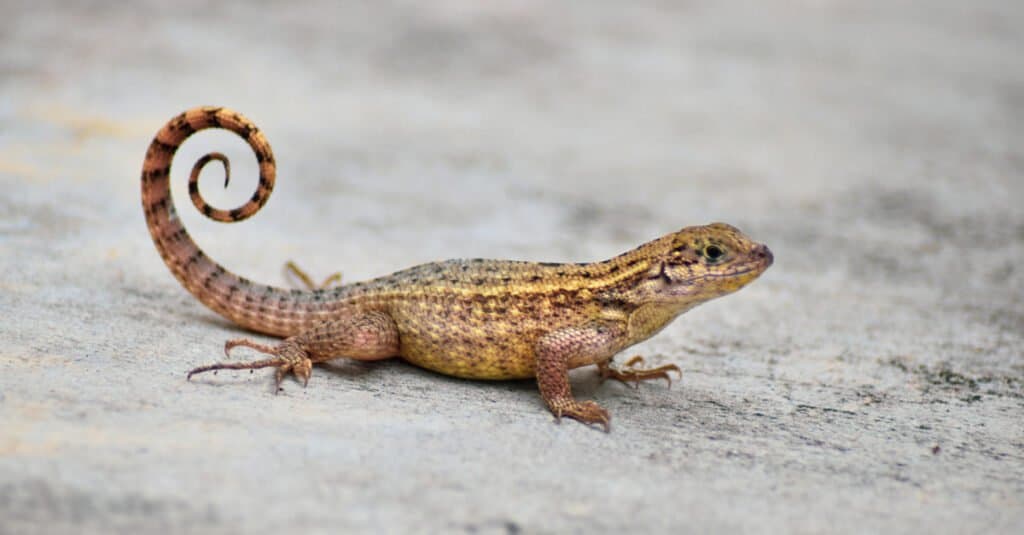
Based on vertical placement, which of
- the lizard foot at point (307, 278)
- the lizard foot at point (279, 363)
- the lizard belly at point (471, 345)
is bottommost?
the lizard foot at point (279, 363)

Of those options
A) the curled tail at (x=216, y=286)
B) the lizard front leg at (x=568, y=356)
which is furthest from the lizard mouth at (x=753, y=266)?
the curled tail at (x=216, y=286)

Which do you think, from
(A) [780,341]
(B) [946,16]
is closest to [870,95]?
(B) [946,16]

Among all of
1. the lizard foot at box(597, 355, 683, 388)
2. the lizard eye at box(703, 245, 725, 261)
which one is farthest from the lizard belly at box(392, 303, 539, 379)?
the lizard eye at box(703, 245, 725, 261)

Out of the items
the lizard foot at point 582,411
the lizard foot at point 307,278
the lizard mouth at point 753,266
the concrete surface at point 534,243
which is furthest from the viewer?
the lizard foot at point 307,278

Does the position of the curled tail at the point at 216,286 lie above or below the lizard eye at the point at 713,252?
below

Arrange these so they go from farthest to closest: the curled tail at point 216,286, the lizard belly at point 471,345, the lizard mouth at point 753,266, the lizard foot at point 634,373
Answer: the lizard foot at point 634,373 → the curled tail at point 216,286 → the lizard belly at point 471,345 → the lizard mouth at point 753,266

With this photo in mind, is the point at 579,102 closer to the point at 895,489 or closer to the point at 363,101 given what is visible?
the point at 363,101

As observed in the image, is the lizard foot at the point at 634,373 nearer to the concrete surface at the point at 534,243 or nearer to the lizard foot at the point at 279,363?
the concrete surface at the point at 534,243

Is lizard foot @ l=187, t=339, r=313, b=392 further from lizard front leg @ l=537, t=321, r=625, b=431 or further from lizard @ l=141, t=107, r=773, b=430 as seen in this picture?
lizard front leg @ l=537, t=321, r=625, b=431
